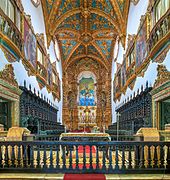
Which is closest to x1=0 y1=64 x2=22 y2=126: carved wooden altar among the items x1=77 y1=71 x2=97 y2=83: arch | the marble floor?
the marble floor

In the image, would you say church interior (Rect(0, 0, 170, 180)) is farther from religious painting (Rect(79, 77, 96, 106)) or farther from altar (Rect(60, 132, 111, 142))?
religious painting (Rect(79, 77, 96, 106))

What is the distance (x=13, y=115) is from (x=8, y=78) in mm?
1693

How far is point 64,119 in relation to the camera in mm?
30281

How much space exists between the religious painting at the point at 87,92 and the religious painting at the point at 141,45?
18823 millimetres

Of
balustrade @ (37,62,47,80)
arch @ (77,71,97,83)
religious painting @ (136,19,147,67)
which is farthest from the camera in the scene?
arch @ (77,71,97,83)

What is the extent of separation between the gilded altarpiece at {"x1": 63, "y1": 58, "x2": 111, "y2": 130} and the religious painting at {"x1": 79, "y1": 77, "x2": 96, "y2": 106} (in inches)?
30.8

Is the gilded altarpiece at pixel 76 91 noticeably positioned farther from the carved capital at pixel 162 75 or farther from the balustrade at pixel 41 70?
the carved capital at pixel 162 75

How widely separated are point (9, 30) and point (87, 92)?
78.1ft

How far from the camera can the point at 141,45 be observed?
43.7 feet

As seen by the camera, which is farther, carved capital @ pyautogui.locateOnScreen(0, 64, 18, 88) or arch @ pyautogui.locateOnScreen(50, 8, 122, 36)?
arch @ pyautogui.locateOnScreen(50, 8, 122, 36)

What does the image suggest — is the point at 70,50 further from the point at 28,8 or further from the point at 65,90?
the point at 28,8

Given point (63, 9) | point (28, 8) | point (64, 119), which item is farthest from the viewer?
point (64, 119)

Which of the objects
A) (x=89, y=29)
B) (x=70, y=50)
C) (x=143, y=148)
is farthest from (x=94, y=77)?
(x=143, y=148)

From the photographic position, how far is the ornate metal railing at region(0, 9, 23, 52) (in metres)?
9.05
